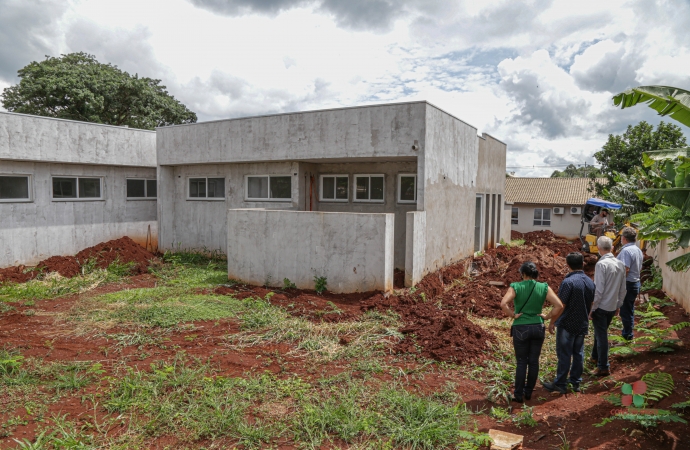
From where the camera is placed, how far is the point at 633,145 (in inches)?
1091

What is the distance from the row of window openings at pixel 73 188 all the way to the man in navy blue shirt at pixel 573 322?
50.3ft

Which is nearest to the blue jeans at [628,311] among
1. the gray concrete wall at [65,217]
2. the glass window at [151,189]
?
the gray concrete wall at [65,217]

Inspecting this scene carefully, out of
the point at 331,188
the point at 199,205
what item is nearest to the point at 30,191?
the point at 199,205

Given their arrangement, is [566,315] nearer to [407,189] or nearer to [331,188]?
[407,189]

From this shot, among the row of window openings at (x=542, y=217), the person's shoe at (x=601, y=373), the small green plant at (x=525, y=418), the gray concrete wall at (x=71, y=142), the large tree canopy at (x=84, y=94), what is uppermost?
the large tree canopy at (x=84, y=94)

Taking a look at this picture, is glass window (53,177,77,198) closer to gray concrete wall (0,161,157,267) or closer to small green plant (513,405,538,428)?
gray concrete wall (0,161,157,267)

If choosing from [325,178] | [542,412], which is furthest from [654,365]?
[325,178]

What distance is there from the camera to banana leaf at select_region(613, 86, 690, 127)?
15.5ft

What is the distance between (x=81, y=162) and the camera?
14898 millimetres

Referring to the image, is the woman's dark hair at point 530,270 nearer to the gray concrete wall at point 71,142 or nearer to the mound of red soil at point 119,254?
the mound of red soil at point 119,254

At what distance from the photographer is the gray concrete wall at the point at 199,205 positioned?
15125 mm

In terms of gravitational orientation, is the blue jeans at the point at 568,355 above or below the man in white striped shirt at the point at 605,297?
below

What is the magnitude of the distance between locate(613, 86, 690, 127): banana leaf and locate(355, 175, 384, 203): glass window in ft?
28.4

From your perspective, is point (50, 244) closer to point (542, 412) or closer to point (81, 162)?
point (81, 162)
